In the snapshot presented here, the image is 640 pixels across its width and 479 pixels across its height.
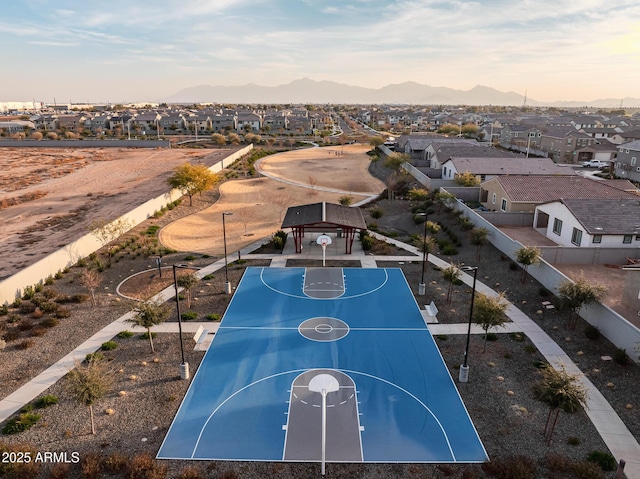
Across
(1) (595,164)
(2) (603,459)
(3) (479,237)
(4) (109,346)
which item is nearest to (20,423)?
(4) (109,346)

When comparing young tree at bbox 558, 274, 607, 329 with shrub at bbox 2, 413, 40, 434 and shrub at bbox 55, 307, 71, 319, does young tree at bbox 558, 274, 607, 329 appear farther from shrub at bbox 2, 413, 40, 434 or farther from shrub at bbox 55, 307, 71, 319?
shrub at bbox 55, 307, 71, 319

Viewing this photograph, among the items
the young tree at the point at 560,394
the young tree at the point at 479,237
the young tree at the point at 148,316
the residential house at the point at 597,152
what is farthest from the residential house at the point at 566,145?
the young tree at the point at 148,316

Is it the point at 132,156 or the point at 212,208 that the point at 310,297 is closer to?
the point at 212,208

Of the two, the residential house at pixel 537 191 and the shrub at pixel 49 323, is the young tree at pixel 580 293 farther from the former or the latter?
the shrub at pixel 49 323

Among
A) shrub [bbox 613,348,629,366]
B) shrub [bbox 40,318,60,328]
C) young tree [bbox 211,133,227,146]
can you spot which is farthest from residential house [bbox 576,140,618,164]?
shrub [bbox 40,318,60,328]

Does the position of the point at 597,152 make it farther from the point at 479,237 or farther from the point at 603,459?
the point at 603,459

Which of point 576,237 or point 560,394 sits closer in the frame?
point 560,394
